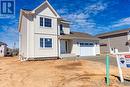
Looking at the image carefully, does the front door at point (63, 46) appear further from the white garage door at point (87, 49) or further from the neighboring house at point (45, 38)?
the white garage door at point (87, 49)

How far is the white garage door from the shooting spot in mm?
28719

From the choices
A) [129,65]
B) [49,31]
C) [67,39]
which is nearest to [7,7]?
[49,31]

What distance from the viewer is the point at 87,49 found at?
29484 millimetres

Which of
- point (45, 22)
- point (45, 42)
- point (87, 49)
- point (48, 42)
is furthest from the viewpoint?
point (87, 49)

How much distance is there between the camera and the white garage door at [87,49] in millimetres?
28719

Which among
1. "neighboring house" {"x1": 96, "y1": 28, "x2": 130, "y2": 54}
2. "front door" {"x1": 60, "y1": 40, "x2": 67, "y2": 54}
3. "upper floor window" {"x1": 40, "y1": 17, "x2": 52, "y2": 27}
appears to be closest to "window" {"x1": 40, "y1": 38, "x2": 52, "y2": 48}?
"upper floor window" {"x1": 40, "y1": 17, "x2": 52, "y2": 27}

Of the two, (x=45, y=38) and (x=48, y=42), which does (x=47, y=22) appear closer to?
(x=45, y=38)

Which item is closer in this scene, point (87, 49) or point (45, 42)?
point (45, 42)

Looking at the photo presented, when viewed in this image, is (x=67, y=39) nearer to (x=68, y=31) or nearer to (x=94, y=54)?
(x=68, y=31)

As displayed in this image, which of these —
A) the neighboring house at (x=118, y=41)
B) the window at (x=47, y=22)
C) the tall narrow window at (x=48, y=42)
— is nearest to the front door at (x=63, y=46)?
the tall narrow window at (x=48, y=42)

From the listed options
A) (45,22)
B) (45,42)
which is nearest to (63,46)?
(45,42)

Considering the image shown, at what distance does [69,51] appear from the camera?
27.7 m

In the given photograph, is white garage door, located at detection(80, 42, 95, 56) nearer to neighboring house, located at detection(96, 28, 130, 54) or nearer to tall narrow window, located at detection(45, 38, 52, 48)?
tall narrow window, located at detection(45, 38, 52, 48)

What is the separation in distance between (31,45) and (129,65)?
15.5m
